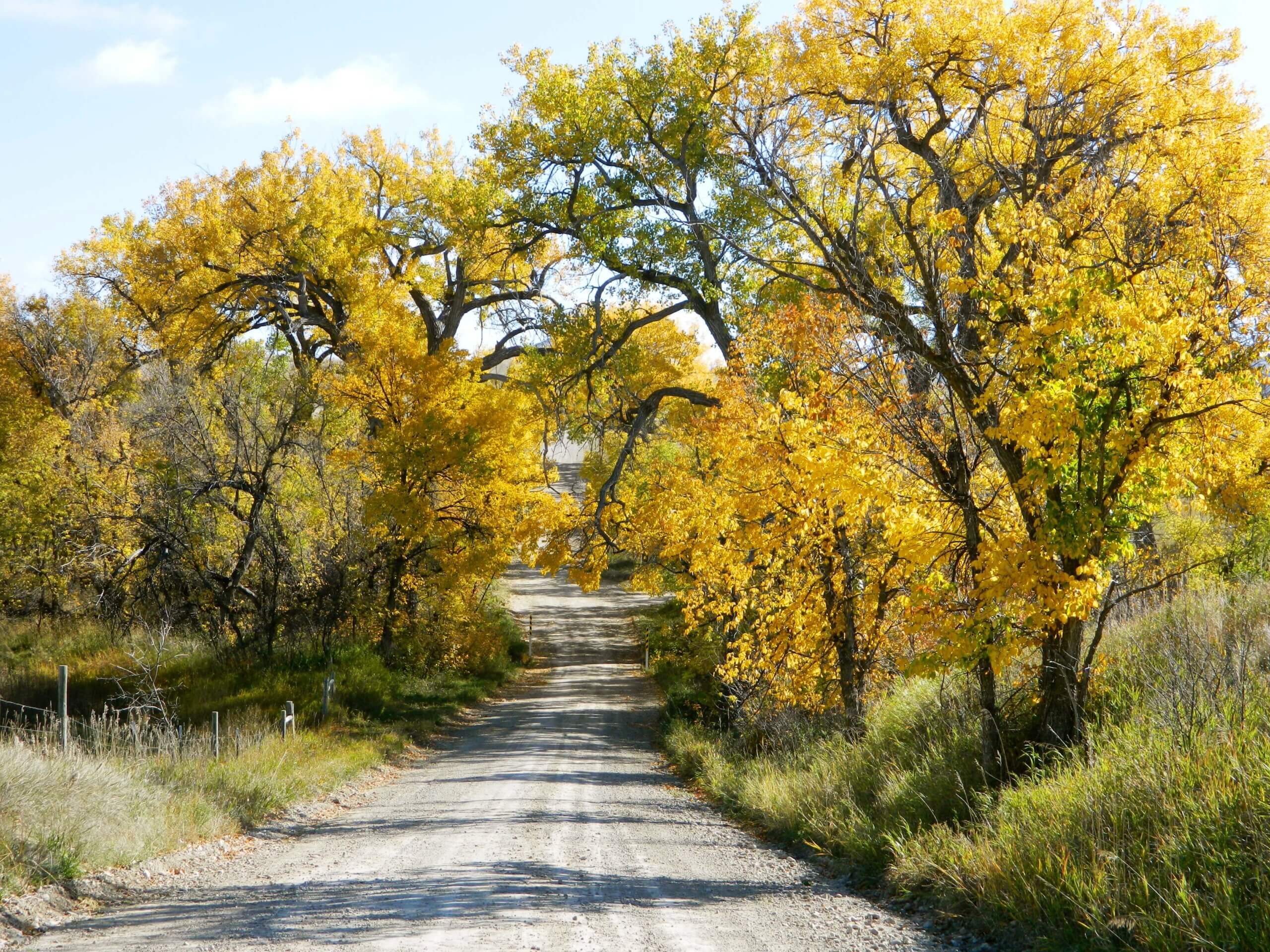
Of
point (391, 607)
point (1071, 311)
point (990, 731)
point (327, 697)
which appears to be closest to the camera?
point (1071, 311)

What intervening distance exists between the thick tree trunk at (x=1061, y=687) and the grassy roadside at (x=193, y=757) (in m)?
7.87

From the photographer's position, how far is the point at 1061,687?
8055mm

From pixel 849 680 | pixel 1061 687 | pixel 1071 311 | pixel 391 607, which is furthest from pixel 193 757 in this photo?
pixel 391 607

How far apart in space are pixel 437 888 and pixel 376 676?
52.1 feet

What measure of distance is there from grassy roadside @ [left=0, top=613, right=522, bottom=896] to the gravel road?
2.50 ft

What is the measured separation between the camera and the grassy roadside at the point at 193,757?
7801 millimetres

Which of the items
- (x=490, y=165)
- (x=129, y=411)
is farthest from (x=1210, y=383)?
(x=129, y=411)

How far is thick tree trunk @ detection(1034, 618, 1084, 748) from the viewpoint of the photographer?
786 centimetres

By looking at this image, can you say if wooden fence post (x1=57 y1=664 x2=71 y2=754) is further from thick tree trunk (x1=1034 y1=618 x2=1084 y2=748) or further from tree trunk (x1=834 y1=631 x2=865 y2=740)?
thick tree trunk (x1=1034 y1=618 x2=1084 y2=748)

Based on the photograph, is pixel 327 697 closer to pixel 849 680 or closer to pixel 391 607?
pixel 391 607

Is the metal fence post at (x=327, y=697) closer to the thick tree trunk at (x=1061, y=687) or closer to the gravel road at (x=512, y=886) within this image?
the gravel road at (x=512, y=886)

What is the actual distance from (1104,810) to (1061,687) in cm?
190

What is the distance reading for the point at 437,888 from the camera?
746 centimetres

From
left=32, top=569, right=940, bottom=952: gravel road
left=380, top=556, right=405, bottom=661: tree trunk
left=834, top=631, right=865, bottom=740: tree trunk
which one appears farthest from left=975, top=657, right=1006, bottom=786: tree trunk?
left=380, top=556, right=405, bottom=661: tree trunk
